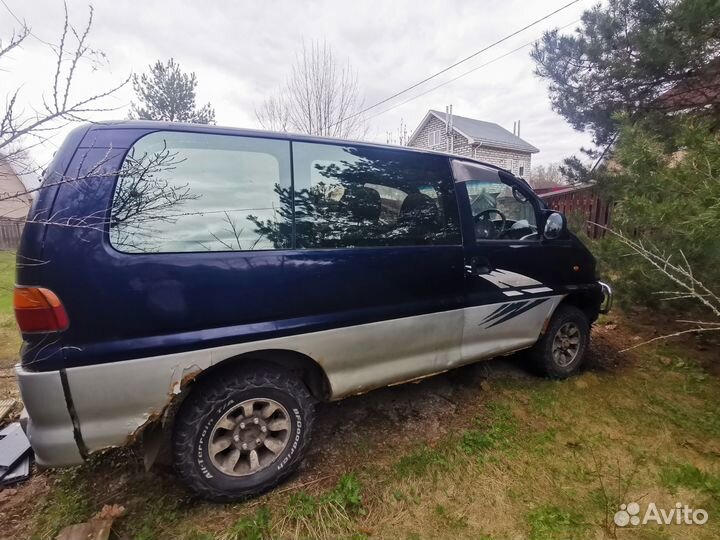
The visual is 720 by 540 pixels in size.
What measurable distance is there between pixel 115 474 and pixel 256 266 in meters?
1.66

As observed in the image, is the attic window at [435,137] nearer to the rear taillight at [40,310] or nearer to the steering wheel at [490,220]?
the steering wheel at [490,220]

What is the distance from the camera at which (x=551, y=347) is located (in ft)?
10.9

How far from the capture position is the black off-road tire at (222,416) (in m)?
1.85

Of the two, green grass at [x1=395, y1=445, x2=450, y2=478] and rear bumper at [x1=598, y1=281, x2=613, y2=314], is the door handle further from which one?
rear bumper at [x1=598, y1=281, x2=613, y2=314]

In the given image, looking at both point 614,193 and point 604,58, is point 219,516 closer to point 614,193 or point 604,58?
point 614,193

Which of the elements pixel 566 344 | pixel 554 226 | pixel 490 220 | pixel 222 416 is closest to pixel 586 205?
pixel 566 344

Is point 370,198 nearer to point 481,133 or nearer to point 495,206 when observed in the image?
point 495,206

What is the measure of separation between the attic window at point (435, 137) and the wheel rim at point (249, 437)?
22.6 m

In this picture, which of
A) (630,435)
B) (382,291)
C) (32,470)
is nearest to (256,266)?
(382,291)

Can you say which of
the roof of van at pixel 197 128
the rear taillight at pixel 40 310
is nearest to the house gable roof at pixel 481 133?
the roof of van at pixel 197 128

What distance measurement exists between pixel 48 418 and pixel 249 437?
35.9 inches

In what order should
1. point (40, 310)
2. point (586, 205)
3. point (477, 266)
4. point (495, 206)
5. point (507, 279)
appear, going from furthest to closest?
point (586, 205) < point (495, 206) < point (507, 279) < point (477, 266) < point (40, 310)

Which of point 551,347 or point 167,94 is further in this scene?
point 167,94

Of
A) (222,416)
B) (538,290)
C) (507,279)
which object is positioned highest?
(507,279)
